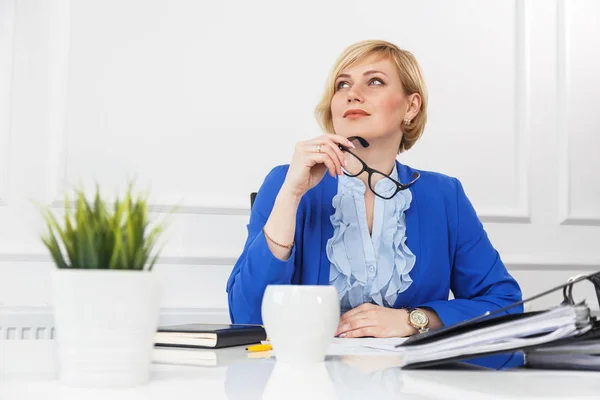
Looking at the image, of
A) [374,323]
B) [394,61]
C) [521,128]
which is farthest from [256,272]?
[521,128]

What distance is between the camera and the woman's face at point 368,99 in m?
1.74

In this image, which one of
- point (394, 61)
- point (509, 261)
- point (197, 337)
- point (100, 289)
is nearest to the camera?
point (100, 289)

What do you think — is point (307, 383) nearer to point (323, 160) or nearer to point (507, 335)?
point (507, 335)

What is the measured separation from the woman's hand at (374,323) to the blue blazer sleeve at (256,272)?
0.15 meters

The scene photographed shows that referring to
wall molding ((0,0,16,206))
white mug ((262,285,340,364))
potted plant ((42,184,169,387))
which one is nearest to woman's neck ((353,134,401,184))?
white mug ((262,285,340,364))

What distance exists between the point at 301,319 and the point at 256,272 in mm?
646

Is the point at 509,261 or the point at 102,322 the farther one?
the point at 509,261

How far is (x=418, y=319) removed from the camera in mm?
1395

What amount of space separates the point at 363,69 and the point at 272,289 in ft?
3.73

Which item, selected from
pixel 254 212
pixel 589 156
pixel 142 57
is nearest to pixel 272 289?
pixel 254 212

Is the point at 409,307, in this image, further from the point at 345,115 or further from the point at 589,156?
the point at 589,156

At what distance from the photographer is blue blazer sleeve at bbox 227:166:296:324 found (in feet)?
4.46

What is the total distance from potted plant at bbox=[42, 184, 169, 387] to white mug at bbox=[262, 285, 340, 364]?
0.74ft

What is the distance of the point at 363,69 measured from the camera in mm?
1776
